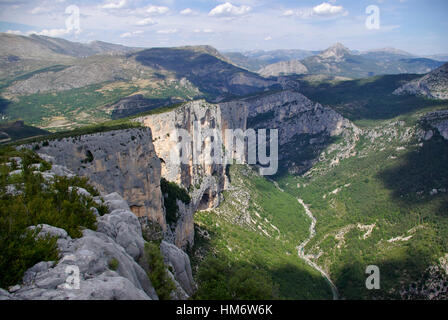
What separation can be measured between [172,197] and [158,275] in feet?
103

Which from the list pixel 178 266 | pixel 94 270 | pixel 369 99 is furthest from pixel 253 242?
pixel 369 99

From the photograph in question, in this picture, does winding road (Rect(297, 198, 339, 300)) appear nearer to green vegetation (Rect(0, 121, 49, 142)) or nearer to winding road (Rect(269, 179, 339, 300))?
winding road (Rect(269, 179, 339, 300))

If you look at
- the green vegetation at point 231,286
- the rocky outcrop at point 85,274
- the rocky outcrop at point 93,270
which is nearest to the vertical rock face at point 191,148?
the green vegetation at point 231,286

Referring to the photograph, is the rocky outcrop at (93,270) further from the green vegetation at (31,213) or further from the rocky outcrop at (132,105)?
the rocky outcrop at (132,105)

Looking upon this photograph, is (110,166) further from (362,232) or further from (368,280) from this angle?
(362,232)

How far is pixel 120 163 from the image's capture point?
33.0m

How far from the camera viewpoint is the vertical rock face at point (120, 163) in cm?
2914

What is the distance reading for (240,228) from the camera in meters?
64.8

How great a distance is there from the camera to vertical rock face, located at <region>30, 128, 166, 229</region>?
29.1 m

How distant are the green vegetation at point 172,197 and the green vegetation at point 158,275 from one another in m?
26.9

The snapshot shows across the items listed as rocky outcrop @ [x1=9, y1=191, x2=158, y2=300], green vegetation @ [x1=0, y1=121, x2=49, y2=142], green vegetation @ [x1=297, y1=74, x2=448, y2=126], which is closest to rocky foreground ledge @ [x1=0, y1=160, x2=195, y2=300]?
rocky outcrop @ [x1=9, y1=191, x2=158, y2=300]

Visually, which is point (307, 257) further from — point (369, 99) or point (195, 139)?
point (369, 99)
